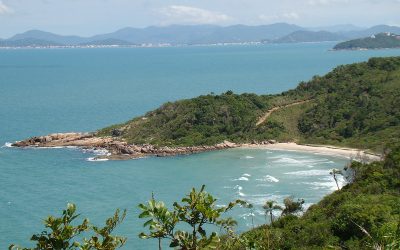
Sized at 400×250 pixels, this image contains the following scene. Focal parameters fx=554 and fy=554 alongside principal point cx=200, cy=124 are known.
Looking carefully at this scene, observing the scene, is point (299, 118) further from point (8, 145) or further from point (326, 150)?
point (8, 145)

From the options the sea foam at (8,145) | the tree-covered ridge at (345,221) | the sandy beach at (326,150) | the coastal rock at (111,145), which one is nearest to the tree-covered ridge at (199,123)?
the coastal rock at (111,145)

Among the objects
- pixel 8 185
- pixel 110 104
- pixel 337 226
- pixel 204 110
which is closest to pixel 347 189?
pixel 337 226

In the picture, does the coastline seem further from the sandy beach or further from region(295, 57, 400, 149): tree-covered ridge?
region(295, 57, 400, 149): tree-covered ridge

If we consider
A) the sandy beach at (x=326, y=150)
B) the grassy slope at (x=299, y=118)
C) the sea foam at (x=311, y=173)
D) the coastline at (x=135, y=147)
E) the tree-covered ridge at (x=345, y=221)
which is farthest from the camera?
the grassy slope at (x=299, y=118)

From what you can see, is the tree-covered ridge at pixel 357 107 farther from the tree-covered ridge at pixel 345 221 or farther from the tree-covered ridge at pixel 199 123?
the tree-covered ridge at pixel 345 221

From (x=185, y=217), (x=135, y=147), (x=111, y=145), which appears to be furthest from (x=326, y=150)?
(x=185, y=217)

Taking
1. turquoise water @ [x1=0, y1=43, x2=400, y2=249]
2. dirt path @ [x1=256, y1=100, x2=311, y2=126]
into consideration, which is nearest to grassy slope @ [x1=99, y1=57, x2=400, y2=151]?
dirt path @ [x1=256, y1=100, x2=311, y2=126]
